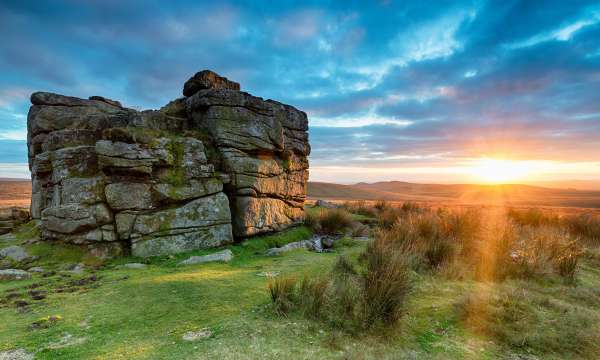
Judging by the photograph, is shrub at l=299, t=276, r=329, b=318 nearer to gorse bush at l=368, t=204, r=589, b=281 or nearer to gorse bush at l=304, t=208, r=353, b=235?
gorse bush at l=368, t=204, r=589, b=281

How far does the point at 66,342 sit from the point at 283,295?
9.53 feet

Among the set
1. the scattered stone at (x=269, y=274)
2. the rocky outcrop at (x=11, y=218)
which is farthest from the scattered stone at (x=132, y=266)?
the rocky outcrop at (x=11, y=218)

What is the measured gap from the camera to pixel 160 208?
912cm

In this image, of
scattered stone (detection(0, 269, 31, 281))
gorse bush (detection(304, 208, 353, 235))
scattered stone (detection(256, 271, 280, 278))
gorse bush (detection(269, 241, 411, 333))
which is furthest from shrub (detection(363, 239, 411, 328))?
gorse bush (detection(304, 208, 353, 235))

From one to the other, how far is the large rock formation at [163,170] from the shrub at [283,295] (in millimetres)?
5055

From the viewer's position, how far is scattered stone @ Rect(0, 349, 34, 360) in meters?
3.56

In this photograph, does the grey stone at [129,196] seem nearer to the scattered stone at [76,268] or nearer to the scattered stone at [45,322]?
the scattered stone at [76,268]

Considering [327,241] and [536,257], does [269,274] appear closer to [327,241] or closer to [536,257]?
[327,241]

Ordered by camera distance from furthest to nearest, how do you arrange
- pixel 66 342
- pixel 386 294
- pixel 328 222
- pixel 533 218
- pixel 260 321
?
pixel 533 218 → pixel 328 222 → pixel 386 294 → pixel 260 321 → pixel 66 342

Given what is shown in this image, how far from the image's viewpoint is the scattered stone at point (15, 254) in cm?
794

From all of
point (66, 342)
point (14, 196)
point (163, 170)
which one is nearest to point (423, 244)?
point (66, 342)

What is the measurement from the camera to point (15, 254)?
8.07m

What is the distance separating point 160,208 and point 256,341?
6464 mm

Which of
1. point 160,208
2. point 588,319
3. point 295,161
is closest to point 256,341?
point 588,319
